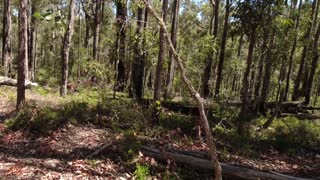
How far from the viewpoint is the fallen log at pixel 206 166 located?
21.9 ft

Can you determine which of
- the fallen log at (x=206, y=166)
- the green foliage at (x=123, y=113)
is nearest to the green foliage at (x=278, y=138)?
the fallen log at (x=206, y=166)

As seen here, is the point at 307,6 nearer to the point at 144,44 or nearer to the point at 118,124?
the point at 144,44

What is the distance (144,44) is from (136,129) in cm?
474

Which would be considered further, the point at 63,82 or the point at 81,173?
the point at 63,82

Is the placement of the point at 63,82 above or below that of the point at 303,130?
above

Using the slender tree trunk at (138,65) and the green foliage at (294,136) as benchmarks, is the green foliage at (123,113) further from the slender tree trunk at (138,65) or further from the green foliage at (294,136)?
the green foliage at (294,136)

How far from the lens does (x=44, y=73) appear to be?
103 ft

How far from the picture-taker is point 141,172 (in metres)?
6.82

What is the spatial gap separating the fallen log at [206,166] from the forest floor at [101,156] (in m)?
0.15

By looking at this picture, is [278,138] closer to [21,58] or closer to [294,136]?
[294,136]

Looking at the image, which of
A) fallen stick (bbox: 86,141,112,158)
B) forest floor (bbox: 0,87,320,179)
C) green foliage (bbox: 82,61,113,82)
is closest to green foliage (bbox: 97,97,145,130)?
forest floor (bbox: 0,87,320,179)

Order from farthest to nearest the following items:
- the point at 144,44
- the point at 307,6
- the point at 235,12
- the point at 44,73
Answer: the point at 44,73 → the point at 307,6 → the point at 144,44 → the point at 235,12

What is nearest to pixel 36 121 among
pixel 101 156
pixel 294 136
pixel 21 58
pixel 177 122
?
pixel 21 58

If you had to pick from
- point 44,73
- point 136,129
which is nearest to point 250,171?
point 136,129
